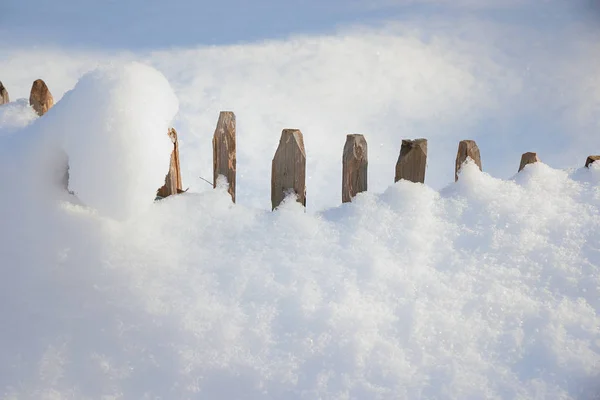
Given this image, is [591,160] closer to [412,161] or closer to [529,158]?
[529,158]

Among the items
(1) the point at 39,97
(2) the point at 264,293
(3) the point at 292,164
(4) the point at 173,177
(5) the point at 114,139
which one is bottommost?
(2) the point at 264,293

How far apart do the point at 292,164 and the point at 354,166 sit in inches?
15.8

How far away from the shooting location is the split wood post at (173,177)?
3654 mm

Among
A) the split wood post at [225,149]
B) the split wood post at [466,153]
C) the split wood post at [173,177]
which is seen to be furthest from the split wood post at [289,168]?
the split wood post at [466,153]

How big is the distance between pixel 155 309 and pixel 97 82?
126 cm

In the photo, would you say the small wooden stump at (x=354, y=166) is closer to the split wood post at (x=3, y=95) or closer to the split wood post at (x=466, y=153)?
the split wood post at (x=466, y=153)

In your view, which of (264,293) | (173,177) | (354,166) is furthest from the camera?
(354,166)

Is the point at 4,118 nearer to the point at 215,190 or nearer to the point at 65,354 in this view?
the point at 215,190

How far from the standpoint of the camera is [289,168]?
3756 millimetres

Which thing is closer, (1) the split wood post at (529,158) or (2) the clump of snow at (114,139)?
(2) the clump of snow at (114,139)

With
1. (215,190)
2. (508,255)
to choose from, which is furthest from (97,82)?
(508,255)

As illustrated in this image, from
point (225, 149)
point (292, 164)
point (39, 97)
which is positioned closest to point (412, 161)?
point (292, 164)

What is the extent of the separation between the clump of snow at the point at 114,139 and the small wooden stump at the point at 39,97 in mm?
822

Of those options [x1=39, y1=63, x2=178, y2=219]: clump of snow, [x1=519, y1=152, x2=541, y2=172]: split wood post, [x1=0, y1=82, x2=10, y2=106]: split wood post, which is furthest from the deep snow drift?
[x1=0, y1=82, x2=10, y2=106]: split wood post
